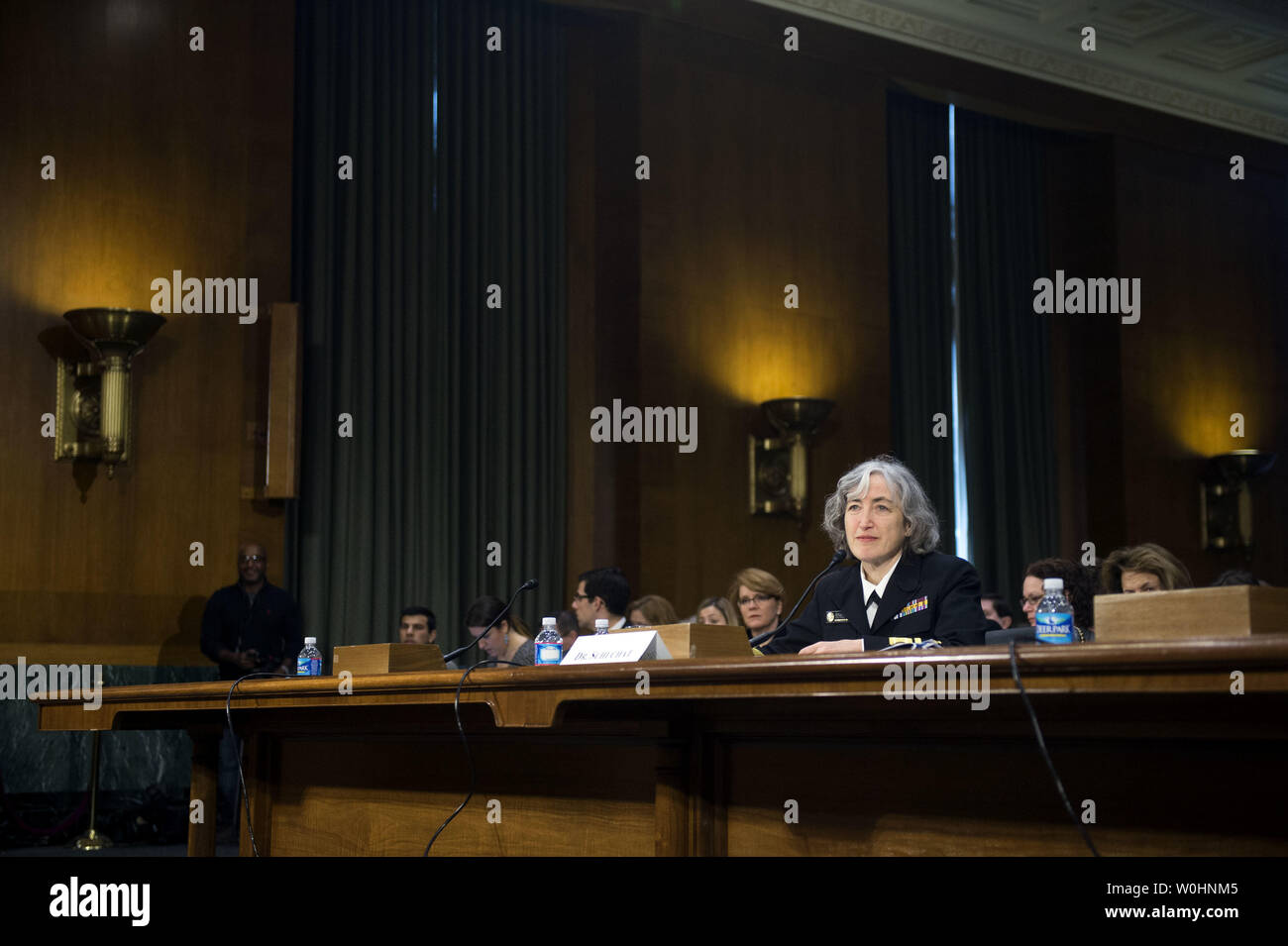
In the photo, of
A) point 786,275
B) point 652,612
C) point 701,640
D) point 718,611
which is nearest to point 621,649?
point 701,640

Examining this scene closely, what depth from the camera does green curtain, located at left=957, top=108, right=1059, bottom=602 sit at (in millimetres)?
9555

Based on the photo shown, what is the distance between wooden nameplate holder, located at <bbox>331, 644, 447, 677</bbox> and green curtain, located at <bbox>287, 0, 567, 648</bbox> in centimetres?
413

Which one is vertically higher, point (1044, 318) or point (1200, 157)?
point (1200, 157)

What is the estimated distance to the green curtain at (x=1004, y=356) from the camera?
31.3 feet

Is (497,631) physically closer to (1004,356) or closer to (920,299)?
(920,299)

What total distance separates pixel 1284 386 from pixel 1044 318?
216 centimetres

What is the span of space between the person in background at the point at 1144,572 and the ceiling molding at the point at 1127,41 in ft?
16.4

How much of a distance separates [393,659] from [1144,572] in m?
2.50

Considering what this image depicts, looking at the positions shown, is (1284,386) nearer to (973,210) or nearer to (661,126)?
(973,210)

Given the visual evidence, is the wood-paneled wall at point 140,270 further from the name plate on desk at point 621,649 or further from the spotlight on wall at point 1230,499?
the spotlight on wall at point 1230,499

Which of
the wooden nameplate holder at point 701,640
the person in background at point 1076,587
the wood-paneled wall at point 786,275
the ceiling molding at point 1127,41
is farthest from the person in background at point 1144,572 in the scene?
the ceiling molding at point 1127,41

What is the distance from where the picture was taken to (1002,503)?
959 cm

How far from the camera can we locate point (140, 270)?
698 centimetres
